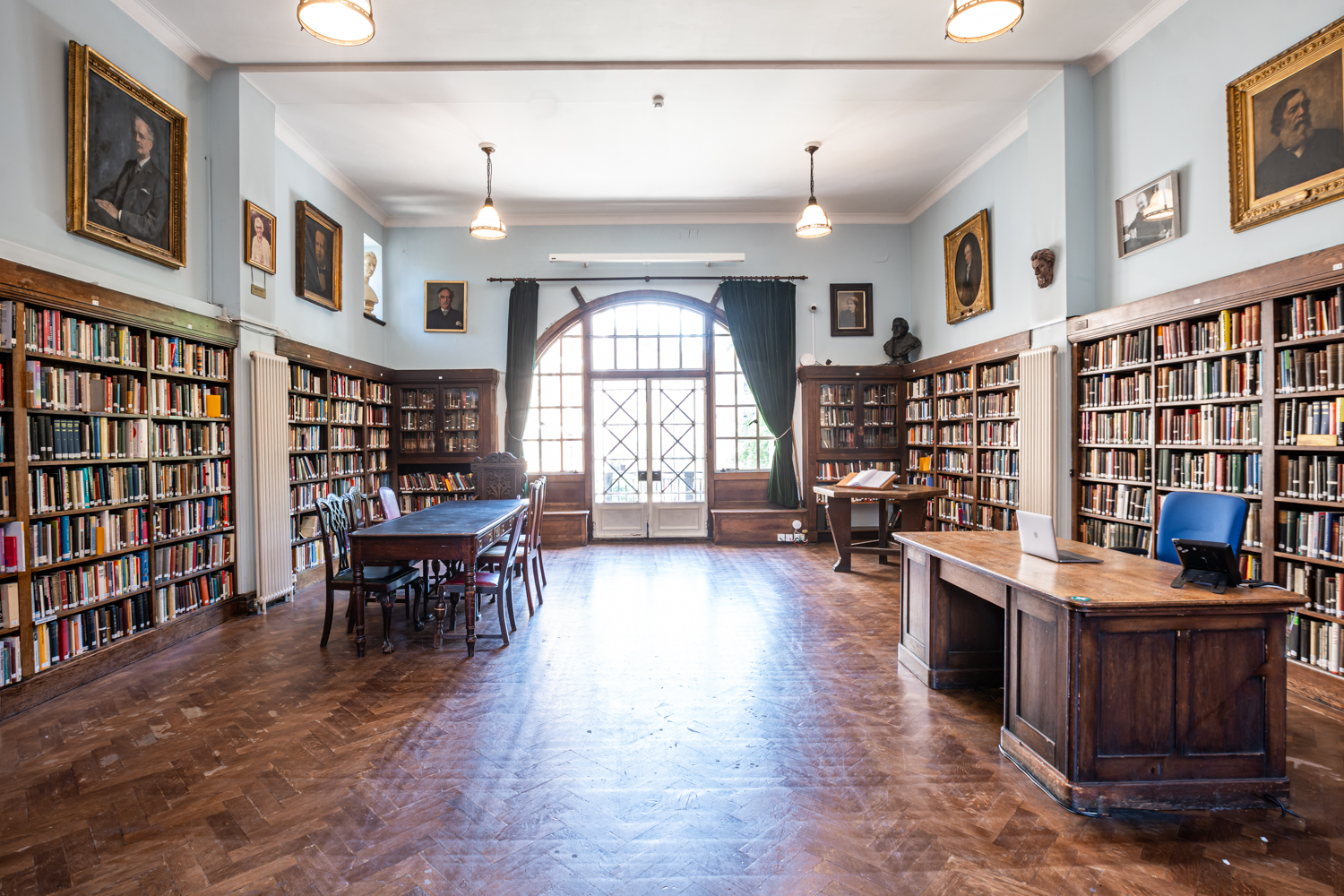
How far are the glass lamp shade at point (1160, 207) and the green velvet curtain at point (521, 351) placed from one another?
22.8ft

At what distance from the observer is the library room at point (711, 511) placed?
2.37 meters

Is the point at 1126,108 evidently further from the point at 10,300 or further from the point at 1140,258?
the point at 10,300

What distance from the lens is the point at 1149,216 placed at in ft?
15.7

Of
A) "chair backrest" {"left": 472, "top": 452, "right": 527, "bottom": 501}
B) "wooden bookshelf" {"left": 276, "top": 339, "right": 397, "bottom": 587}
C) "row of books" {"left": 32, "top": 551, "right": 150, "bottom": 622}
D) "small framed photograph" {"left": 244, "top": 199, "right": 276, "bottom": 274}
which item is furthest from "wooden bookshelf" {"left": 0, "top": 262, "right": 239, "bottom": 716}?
"chair backrest" {"left": 472, "top": 452, "right": 527, "bottom": 501}

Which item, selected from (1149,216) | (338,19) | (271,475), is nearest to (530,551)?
(271,475)

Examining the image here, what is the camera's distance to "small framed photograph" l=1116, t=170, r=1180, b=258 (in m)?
4.54

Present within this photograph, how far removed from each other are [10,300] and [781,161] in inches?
268

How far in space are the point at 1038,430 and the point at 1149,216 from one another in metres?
1.91

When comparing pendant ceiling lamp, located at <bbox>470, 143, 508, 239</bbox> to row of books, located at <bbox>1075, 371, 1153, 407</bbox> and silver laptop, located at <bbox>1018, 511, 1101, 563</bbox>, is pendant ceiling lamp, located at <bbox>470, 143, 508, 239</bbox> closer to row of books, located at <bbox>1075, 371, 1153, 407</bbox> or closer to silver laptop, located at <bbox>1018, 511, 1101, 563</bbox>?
silver laptop, located at <bbox>1018, 511, 1101, 563</bbox>

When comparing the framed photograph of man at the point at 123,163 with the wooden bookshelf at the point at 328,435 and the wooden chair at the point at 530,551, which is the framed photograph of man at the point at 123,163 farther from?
the wooden chair at the point at 530,551

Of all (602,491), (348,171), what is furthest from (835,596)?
(348,171)

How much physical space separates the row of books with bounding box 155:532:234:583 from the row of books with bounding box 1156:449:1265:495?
743cm

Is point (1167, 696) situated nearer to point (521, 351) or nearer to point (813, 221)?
point (813, 221)

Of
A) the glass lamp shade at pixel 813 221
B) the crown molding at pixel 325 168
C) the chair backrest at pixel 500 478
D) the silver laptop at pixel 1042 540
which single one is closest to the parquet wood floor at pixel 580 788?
the silver laptop at pixel 1042 540
